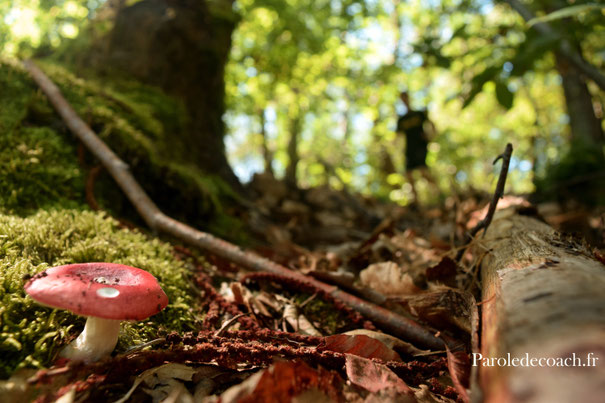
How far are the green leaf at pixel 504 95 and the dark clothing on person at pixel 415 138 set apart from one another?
3013 mm

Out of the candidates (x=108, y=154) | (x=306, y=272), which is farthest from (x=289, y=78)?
(x=306, y=272)

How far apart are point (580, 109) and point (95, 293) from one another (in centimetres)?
738

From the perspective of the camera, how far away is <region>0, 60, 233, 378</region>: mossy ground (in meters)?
1.30

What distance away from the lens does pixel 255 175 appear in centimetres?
537

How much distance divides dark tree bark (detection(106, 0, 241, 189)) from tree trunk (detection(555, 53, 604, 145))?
5.46 metres

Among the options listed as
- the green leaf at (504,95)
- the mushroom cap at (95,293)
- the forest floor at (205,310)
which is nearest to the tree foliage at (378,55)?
the green leaf at (504,95)

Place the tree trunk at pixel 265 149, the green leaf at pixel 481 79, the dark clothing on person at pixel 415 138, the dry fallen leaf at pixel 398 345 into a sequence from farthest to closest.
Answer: the tree trunk at pixel 265 149 < the dark clothing on person at pixel 415 138 < the green leaf at pixel 481 79 < the dry fallen leaf at pixel 398 345

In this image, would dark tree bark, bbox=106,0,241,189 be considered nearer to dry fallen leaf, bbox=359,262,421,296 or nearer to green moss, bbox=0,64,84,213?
green moss, bbox=0,64,84,213

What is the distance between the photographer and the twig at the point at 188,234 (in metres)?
1.71

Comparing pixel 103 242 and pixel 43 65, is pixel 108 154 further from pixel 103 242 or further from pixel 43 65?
pixel 43 65

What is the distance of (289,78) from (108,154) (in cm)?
500

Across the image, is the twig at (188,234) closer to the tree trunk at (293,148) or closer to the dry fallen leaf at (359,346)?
the dry fallen leaf at (359,346)

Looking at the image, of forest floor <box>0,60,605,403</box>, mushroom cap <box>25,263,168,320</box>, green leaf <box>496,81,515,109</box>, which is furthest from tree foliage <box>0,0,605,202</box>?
mushroom cap <box>25,263,168,320</box>

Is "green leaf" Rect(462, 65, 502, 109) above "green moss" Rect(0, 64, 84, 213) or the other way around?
above
